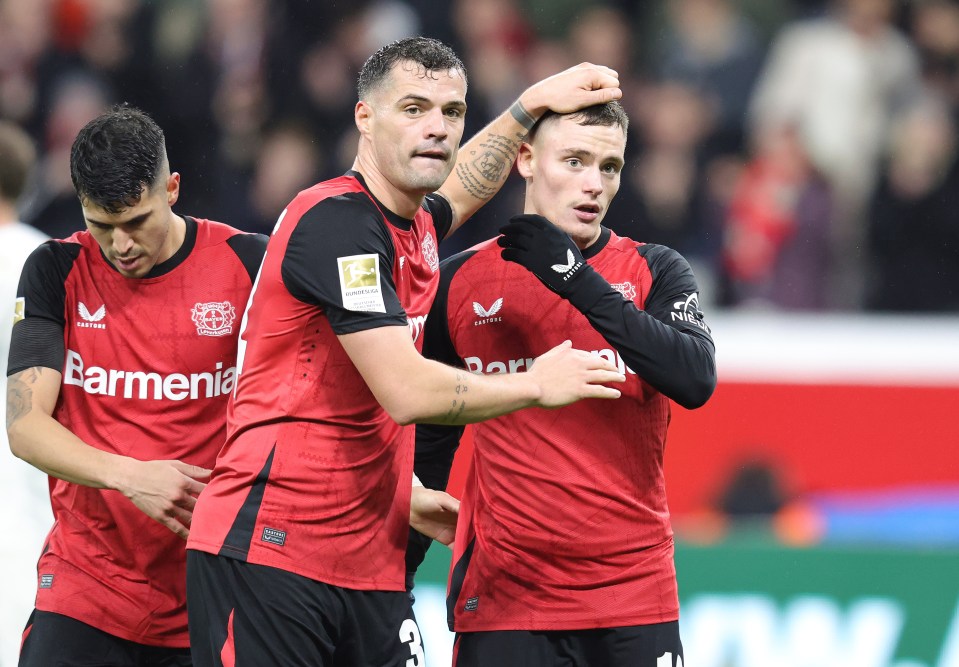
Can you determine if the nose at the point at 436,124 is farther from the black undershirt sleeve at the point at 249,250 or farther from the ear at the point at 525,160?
the black undershirt sleeve at the point at 249,250

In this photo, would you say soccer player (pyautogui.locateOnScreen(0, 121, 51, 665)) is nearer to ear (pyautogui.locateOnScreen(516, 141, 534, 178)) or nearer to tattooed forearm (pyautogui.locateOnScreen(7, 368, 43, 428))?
tattooed forearm (pyautogui.locateOnScreen(7, 368, 43, 428))

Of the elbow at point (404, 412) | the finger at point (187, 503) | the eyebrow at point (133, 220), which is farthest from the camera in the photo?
the eyebrow at point (133, 220)

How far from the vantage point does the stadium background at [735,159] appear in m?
8.27

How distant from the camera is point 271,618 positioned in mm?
3691

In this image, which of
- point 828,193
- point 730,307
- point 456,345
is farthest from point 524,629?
point 828,193

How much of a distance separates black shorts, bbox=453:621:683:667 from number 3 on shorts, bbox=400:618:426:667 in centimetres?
24

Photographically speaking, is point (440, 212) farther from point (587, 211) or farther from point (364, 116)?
point (364, 116)

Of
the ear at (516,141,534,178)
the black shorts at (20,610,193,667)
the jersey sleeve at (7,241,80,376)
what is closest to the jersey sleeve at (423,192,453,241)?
the ear at (516,141,534,178)

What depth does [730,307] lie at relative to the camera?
358 inches

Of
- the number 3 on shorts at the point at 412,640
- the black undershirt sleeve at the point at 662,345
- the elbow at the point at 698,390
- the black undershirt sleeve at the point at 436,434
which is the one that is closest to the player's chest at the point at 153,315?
the black undershirt sleeve at the point at 436,434

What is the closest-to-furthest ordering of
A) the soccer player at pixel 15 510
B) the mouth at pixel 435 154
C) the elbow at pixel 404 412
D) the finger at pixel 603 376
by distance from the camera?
1. the elbow at pixel 404 412
2. the finger at pixel 603 376
3. the mouth at pixel 435 154
4. the soccer player at pixel 15 510

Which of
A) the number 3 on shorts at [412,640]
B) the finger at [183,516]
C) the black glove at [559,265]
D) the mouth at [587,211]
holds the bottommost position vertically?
the number 3 on shorts at [412,640]

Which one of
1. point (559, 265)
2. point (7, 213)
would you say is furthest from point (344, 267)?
point (7, 213)

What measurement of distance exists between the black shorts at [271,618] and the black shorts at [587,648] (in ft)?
1.49
